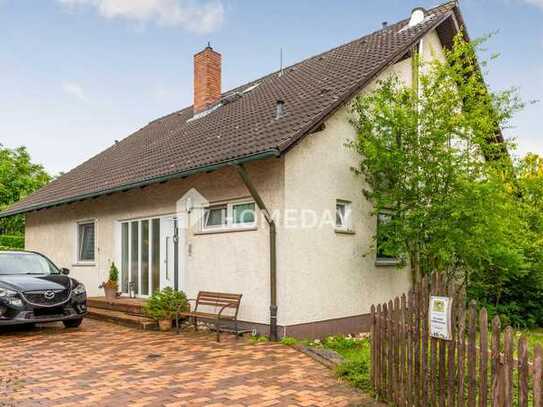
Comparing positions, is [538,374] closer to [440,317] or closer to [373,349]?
[440,317]

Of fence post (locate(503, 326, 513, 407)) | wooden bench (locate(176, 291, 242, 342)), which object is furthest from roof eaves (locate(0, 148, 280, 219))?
fence post (locate(503, 326, 513, 407))

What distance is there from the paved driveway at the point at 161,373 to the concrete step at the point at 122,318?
2.49 feet

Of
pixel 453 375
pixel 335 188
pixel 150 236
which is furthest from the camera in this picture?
pixel 150 236

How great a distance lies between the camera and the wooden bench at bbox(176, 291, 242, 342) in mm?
8938

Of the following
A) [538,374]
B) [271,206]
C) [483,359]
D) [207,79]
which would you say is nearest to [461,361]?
[483,359]

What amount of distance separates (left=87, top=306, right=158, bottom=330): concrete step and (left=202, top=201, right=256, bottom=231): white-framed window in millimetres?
2210

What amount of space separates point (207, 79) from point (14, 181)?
2504cm

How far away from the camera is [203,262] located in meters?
10.3

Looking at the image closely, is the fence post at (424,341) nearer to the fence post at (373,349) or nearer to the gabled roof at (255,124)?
the fence post at (373,349)

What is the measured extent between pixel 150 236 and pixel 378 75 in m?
6.48

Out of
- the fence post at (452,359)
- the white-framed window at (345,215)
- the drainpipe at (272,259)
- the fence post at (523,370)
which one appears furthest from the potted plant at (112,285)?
the fence post at (523,370)

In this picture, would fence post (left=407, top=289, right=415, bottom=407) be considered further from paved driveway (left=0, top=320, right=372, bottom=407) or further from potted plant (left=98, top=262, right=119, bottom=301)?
potted plant (left=98, top=262, right=119, bottom=301)

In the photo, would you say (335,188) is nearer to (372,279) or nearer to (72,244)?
(372,279)

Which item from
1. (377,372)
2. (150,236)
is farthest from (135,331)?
(377,372)
